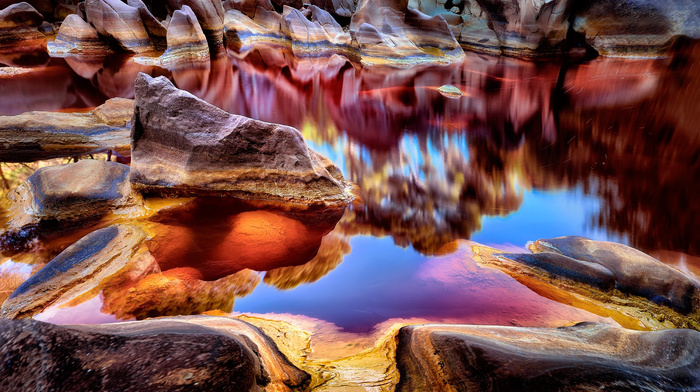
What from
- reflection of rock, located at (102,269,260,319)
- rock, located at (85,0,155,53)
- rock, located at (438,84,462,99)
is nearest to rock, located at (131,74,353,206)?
reflection of rock, located at (102,269,260,319)

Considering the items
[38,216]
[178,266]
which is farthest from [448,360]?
[38,216]

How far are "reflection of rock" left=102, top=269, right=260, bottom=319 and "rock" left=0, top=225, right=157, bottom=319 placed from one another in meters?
0.13

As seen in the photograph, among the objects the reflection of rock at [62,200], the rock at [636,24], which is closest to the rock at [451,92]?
the reflection of rock at [62,200]

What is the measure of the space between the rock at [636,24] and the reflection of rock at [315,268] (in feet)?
44.4

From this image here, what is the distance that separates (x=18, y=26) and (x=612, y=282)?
59.4 feet

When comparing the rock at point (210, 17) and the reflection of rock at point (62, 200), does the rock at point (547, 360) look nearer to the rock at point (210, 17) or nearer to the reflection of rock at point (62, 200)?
the reflection of rock at point (62, 200)

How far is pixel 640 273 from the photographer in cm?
235

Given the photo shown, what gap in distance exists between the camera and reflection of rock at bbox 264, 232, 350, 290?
Result: 261 centimetres

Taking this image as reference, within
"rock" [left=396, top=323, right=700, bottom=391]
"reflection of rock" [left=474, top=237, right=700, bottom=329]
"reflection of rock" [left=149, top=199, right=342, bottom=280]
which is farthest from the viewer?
"reflection of rock" [left=149, top=199, right=342, bottom=280]

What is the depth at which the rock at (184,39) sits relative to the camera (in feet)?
37.2

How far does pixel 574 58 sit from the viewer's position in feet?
43.1

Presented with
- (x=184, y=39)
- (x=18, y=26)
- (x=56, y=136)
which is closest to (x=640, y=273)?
(x=56, y=136)

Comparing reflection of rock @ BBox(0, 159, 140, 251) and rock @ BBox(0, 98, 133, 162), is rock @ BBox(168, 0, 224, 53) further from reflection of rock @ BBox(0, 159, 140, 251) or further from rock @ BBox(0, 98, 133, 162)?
reflection of rock @ BBox(0, 159, 140, 251)

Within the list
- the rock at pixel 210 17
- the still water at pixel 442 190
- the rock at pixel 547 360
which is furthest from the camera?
the rock at pixel 210 17
